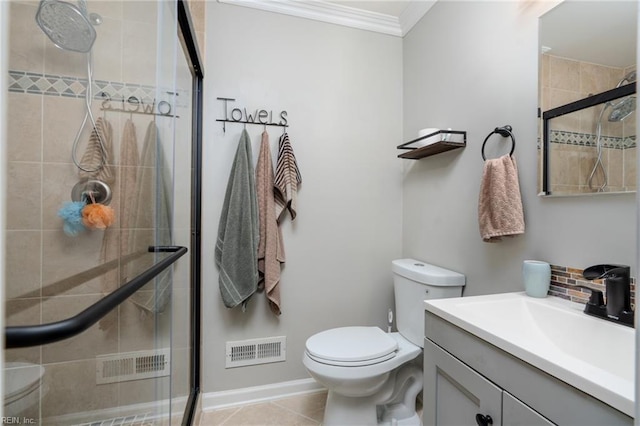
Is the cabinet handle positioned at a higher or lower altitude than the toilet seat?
higher

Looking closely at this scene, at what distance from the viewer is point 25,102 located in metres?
0.52

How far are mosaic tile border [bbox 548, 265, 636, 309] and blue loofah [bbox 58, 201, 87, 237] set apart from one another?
144 cm

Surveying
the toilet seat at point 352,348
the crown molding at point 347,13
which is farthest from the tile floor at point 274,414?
the crown molding at point 347,13

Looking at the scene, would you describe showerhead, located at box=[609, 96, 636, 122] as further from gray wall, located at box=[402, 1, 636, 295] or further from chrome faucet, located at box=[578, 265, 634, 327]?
chrome faucet, located at box=[578, 265, 634, 327]

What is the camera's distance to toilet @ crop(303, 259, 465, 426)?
1.29 m

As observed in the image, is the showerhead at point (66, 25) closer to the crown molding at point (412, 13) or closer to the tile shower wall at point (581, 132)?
the tile shower wall at point (581, 132)

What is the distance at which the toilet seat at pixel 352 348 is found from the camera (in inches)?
50.7

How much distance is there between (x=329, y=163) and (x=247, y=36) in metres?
0.90

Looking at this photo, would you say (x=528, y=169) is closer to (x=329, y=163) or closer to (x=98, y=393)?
(x=329, y=163)

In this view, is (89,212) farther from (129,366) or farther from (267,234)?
(267,234)

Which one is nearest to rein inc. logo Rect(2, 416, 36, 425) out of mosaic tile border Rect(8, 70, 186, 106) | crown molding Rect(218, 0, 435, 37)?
mosaic tile border Rect(8, 70, 186, 106)

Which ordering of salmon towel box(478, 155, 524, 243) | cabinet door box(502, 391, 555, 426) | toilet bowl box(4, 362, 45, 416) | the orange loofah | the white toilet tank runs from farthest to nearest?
the white toilet tank, salmon towel box(478, 155, 524, 243), the orange loofah, cabinet door box(502, 391, 555, 426), toilet bowl box(4, 362, 45, 416)

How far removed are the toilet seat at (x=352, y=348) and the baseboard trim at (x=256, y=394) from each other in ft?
1.73

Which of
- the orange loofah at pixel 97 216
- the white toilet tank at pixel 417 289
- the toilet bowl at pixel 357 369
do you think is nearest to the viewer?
the orange loofah at pixel 97 216
